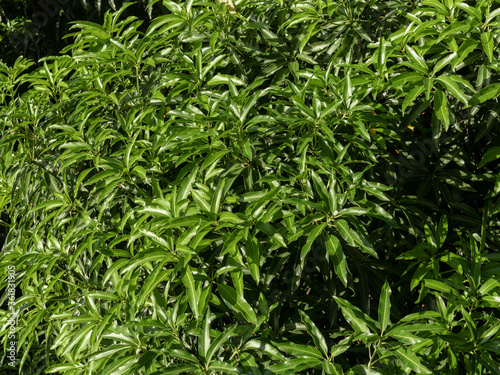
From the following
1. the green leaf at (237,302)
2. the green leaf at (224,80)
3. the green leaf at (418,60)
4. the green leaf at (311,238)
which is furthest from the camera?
the green leaf at (224,80)

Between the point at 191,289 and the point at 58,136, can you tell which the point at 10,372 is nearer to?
the point at 58,136

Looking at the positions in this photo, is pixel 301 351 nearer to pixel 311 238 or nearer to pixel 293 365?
pixel 293 365

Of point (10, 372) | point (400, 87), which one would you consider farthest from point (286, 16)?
point (10, 372)

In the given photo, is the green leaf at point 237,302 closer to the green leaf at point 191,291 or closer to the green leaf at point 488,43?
the green leaf at point 191,291

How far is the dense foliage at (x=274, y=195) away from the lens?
1.65 m

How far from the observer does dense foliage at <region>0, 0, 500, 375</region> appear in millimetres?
1650

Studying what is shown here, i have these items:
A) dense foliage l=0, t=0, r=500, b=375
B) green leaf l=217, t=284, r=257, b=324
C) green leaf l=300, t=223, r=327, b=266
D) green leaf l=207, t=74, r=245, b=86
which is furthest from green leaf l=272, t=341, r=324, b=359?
green leaf l=207, t=74, r=245, b=86

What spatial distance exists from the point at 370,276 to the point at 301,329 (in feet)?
1.00

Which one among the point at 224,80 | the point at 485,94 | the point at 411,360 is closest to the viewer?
the point at 411,360

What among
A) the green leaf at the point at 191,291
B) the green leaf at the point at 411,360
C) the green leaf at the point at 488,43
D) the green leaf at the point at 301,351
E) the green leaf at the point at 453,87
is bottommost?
the green leaf at the point at 301,351

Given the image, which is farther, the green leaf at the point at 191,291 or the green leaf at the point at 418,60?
the green leaf at the point at 418,60

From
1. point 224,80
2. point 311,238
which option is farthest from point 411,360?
point 224,80

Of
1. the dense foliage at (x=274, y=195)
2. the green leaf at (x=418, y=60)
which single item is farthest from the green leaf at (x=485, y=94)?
the green leaf at (x=418, y=60)

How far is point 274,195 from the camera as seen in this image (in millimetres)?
1694
